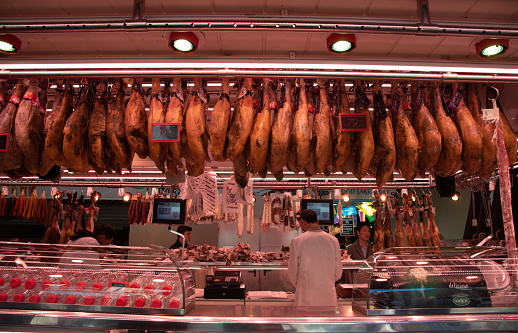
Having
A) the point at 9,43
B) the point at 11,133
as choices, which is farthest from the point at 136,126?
the point at 9,43

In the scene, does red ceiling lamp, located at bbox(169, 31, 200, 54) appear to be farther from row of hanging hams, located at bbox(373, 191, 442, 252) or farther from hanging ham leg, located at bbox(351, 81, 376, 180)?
row of hanging hams, located at bbox(373, 191, 442, 252)

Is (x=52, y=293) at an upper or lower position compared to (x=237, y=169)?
lower

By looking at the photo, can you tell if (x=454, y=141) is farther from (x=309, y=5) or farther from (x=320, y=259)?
(x=320, y=259)

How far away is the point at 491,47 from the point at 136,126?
3225 millimetres

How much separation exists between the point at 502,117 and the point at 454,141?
A: 62 centimetres

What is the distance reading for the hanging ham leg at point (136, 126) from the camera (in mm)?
2990

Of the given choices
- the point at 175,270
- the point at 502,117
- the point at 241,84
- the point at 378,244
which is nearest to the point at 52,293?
the point at 175,270

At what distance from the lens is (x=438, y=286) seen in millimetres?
2385

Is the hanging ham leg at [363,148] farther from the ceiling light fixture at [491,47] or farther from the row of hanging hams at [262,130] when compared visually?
the ceiling light fixture at [491,47]

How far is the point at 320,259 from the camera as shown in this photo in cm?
471

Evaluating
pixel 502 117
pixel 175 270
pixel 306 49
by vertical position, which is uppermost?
pixel 306 49

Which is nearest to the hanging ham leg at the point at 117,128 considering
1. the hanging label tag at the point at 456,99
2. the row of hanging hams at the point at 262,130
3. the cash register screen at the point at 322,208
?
the row of hanging hams at the point at 262,130

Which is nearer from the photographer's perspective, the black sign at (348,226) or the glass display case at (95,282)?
the glass display case at (95,282)

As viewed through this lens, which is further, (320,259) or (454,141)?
(320,259)
